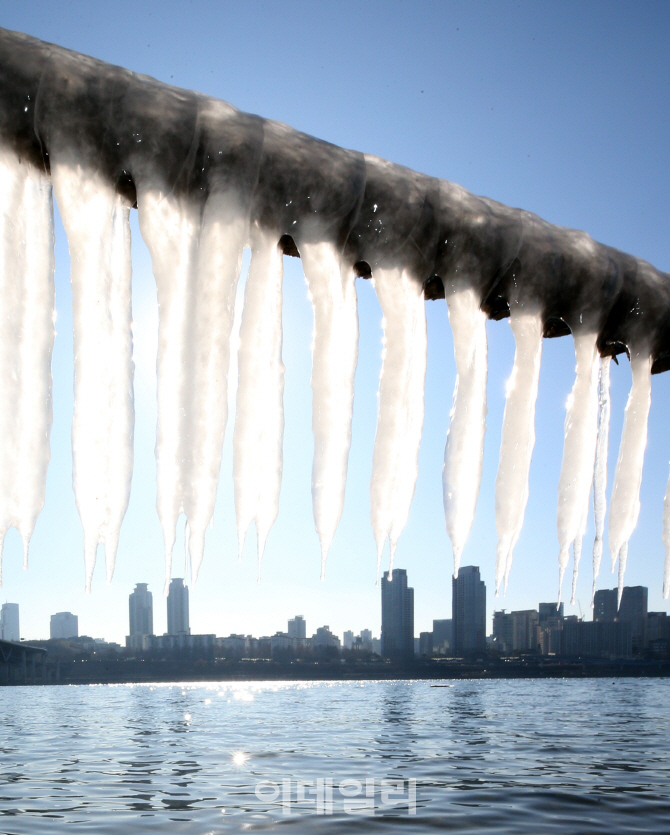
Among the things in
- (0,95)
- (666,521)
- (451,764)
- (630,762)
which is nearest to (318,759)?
(451,764)

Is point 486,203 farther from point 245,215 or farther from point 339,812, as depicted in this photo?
point 339,812

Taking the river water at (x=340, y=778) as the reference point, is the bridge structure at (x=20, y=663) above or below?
below

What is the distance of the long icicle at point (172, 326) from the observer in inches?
91.6

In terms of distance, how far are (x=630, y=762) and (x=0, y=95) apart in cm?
3834

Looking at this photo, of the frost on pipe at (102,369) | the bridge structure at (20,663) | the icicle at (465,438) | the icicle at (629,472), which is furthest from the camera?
the bridge structure at (20,663)

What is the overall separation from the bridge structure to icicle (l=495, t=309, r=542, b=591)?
538ft

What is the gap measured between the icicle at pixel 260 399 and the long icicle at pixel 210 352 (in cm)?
10

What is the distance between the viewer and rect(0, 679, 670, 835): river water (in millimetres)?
19141

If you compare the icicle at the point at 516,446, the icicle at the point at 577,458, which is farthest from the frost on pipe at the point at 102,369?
the icicle at the point at 577,458

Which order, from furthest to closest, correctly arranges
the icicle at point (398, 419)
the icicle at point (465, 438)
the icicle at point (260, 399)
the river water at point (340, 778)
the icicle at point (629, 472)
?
the river water at point (340, 778)
the icicle at point (629, 472)
the icicle at point (465, 438)
the icicle at point (398, 419)
the icicle at point (260, 399)

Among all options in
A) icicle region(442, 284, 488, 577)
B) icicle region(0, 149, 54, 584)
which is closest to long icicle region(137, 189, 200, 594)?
icicle region(0, 149, 54, 584)

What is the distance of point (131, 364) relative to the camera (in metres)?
2.38

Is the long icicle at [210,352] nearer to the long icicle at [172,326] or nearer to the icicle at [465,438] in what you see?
the long icicle at [172,326]

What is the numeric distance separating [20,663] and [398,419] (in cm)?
18193
